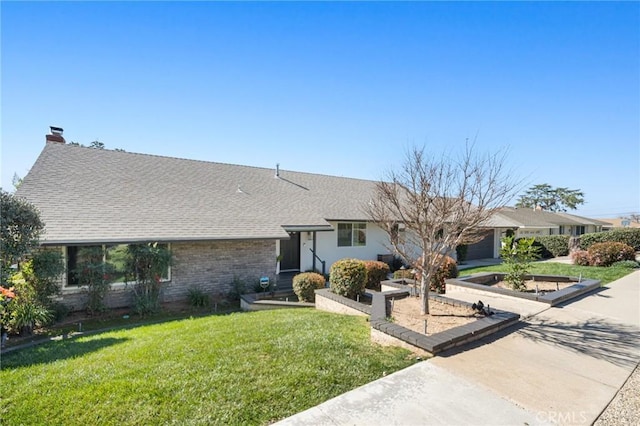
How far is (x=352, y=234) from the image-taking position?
605 inches

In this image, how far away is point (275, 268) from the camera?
37.5 feet

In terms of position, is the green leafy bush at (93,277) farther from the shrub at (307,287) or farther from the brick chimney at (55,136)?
the brick chimney at (55,136)

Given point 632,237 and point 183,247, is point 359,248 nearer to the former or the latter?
point 183,247

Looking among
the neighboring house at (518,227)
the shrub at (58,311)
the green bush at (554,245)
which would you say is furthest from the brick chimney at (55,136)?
the green bush at (554,245)

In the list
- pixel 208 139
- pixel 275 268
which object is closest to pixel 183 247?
pixel 275 268

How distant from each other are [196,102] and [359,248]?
991cm

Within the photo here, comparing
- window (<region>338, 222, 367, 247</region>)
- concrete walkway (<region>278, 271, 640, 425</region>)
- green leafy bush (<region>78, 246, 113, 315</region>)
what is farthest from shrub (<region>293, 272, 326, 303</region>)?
window (<region>338, 222, 367, 247</region>)

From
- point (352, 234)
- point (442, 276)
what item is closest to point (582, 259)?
point (442, 276)

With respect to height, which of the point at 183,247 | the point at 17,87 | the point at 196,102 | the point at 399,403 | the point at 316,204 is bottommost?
the point at 399,403

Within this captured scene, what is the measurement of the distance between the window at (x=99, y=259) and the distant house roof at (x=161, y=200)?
52 cm

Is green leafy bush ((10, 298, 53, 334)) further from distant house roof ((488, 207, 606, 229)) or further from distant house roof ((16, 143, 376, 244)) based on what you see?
distant house roof ((488, 207, 606, 229))

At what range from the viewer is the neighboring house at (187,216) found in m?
8.57

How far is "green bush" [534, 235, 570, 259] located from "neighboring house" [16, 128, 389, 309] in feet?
47.3

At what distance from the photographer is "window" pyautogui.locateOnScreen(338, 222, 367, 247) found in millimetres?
15039
